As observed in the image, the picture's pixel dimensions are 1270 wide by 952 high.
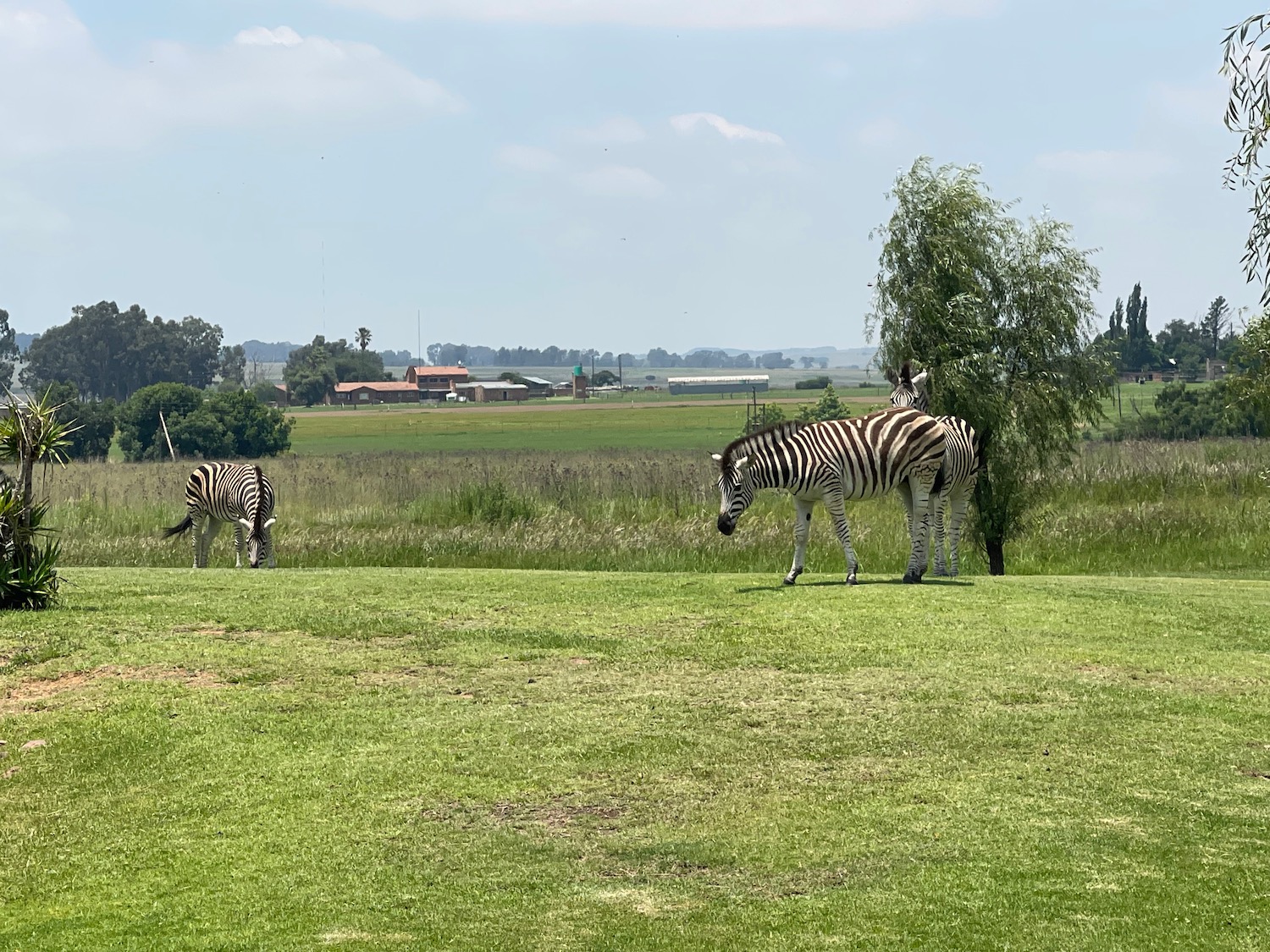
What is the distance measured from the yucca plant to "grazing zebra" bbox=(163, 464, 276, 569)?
23.2 feet

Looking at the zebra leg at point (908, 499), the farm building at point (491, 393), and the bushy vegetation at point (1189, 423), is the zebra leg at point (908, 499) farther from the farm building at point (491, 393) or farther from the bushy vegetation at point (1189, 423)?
the farm building at point (491, 393)

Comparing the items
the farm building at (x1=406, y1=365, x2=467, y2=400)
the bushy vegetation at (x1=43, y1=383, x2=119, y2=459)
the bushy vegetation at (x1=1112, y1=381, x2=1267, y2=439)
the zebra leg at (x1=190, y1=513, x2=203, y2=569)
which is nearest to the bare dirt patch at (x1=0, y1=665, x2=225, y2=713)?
the zebra leg at (x1=190, y1=513, x2=203, y2=569)

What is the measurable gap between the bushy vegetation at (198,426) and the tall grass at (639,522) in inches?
1318

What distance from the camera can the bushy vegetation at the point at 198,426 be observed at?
70812 mm

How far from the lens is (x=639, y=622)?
45.8 feet

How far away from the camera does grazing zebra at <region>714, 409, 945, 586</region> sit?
16.9 meters

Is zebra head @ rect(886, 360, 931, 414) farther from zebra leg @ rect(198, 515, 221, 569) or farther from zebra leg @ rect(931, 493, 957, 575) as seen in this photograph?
zebra leg @ rect(198, 515, 221, 569)

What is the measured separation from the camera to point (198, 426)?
230 feet

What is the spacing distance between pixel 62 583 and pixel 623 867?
11222mm

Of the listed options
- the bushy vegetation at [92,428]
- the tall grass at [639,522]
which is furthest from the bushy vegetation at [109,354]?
the tall grass at [639,522]

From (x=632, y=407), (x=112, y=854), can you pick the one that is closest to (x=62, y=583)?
(x=112, y=854)

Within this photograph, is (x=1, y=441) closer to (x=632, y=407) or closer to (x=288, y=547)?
(x=288, y=547)

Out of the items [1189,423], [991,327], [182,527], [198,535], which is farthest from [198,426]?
[991,327]

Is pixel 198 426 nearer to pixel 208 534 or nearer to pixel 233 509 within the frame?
pixel 208 534
